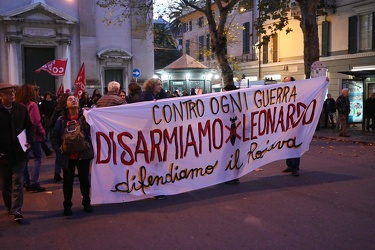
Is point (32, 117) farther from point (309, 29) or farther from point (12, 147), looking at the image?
point (309, 29)

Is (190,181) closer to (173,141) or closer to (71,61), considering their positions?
(173,141)

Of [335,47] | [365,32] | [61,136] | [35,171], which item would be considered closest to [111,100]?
[61,136]

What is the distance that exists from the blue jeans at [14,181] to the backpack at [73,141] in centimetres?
64

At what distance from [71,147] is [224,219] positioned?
93.9 inches

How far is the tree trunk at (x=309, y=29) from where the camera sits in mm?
19844

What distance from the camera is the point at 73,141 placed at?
631 centimetres

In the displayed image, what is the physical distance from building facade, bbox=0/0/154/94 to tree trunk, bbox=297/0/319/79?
1125 centimetres

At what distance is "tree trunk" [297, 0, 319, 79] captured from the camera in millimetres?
19844

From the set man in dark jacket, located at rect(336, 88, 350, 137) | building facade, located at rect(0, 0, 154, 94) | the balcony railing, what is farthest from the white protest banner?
the balcony railing

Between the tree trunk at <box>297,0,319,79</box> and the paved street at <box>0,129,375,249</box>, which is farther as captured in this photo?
the tree trunk at <box>297,0,319,79</box>

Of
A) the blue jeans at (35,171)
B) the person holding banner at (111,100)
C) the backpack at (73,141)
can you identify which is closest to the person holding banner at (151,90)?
the person holding banner at (111,100)

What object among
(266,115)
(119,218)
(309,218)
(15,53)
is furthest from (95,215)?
(15,53)

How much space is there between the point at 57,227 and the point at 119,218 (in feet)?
2.78

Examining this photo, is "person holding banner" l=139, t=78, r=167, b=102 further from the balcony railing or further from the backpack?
the balcony railing
